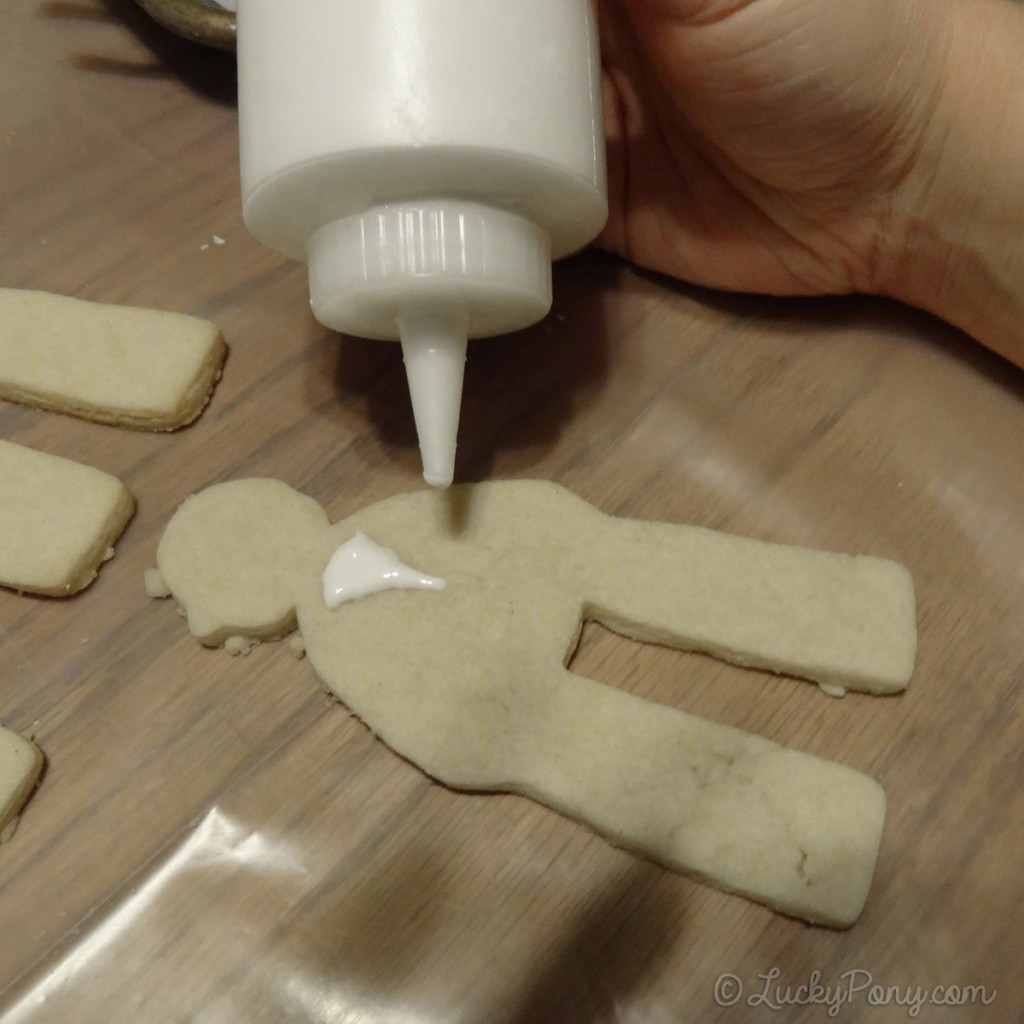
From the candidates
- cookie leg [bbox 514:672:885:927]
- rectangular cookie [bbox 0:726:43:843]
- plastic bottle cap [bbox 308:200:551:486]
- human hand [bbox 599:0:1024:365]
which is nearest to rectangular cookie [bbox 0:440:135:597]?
rectangular cookie [bbox 0:726:43:843]

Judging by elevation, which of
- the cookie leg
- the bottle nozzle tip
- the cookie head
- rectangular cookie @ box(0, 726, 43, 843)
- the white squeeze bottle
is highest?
the white squeeze bottle

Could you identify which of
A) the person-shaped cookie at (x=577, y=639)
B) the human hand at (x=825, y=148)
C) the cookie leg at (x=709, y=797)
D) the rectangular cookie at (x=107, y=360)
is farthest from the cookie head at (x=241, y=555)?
the human hand at (x=825, y=148)

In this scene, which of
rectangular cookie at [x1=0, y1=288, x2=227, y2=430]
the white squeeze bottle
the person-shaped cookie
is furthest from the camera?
rectangular cookie at [x1=0, y1=288, x2=227, y2=430]

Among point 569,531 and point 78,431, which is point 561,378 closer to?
point 569,531

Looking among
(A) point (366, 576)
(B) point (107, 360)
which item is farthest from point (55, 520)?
(A) point (366, 576)

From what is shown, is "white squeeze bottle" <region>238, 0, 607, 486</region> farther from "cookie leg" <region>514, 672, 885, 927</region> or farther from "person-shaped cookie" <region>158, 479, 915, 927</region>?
"cookie leg" <region>514, 672, 885, 927</region>

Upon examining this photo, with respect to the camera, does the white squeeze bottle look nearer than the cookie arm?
Yes

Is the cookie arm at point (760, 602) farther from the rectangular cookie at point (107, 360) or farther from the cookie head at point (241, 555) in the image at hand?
the rectangular cookie at point (107, 360)
